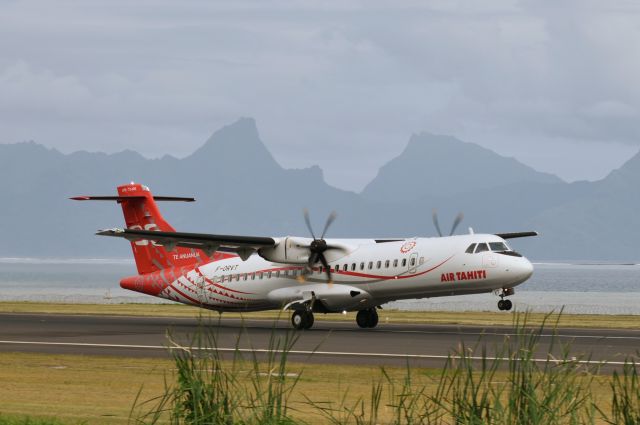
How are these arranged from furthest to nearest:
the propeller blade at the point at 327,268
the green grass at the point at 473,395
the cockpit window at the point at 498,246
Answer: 1. the propeller blade at the point at 327,268
2. the cockpit window at the point at 498,246
3. the green grass at the point at 473,395

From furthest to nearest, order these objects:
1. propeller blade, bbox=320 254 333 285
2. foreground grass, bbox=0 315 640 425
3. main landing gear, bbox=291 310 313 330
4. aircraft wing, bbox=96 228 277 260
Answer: propeller blade, bbox=320 254 333 285
main landing gear, bbox=291 310 313 330
aircraft wing, bbox=96 228 277 260
foreground grass, bbox=0 315 640 425

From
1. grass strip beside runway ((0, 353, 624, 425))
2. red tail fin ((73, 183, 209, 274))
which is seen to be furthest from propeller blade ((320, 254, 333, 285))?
grass strip beside runway ((0, 353, 624, 425))

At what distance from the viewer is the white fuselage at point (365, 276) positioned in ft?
121

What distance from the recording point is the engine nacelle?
4022cm

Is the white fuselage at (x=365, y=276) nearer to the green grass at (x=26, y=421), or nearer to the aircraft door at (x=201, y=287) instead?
the aircraft door at (x=201, y=287)

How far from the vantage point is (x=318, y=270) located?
40.4m

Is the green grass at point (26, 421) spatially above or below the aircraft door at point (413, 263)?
below

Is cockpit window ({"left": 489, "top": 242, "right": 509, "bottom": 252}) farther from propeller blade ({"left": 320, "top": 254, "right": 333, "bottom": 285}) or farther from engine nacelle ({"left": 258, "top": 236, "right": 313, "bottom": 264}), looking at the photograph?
engine nacelle ({"left": 258, "top": 236, "right": 313, "bottom": 264})

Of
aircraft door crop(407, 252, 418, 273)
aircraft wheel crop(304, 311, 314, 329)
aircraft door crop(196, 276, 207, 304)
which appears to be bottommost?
aircraft wheel crop(304, 311, 314, 329)

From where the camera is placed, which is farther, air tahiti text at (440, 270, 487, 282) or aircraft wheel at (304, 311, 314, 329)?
aircraft wheel at (304, 311, 314, 329)

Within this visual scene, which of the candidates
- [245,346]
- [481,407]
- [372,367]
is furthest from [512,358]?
[245,346]

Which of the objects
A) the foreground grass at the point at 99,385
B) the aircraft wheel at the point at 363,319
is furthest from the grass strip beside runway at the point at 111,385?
the aircraft wheel at the point at 363,319

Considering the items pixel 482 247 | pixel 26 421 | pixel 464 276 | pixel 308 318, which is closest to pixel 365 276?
pixel 308 318

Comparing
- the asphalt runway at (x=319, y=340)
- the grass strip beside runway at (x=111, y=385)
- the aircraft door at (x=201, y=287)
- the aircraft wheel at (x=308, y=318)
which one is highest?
the aircraft door at (x=201, y=287)
